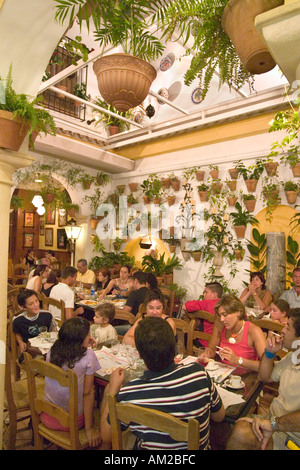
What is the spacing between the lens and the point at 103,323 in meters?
3.54

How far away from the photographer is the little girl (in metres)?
2.26

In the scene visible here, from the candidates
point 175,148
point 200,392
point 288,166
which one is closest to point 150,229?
point 175,148

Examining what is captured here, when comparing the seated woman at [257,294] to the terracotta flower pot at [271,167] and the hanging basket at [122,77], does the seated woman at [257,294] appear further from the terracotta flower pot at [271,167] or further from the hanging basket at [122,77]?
the hanging basket at [122,77]

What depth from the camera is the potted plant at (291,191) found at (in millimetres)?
5930

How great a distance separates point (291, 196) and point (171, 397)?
17.0 feet

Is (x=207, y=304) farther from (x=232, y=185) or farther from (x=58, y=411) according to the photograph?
(x=232, y=185)

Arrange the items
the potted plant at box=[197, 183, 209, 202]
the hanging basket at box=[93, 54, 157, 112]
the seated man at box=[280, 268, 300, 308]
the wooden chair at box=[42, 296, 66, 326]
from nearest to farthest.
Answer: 1. the hanging basket at box=[93, 54, 157, 112]
2. the wooden chair at box=[42, 296, 66, 326]
3. the seated man at box=[280, 268, 300, 308]
4. the potted plant at box=[197, 183, 209, 202]

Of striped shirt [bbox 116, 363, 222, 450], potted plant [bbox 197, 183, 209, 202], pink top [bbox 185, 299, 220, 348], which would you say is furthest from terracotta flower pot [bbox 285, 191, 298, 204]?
striped shirt [bbox 116, 363, 222, 450]

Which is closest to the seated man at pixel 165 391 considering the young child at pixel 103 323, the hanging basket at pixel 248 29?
the hanging basket at pixel 248 29

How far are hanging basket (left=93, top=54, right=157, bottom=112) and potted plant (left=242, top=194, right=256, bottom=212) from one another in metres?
4.46

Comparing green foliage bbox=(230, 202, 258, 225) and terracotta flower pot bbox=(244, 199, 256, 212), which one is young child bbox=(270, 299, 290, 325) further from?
terracotta flower pot bbox=(244, 199, 256, 212)

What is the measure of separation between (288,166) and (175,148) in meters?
2.77
